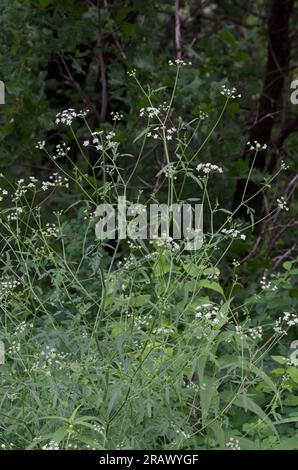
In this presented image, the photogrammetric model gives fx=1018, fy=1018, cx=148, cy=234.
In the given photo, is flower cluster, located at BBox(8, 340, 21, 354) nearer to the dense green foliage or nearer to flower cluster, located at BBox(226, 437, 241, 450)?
the dense green foliage

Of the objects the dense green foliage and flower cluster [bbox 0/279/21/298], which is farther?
flower cluster [bbox 0/279/21/298]

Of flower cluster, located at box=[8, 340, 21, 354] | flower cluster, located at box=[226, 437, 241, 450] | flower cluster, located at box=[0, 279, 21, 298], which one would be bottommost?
flower cluster, located at box=[226, 437, 241, 450]

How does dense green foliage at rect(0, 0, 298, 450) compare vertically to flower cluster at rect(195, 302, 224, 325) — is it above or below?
below

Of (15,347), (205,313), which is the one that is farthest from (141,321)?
(15,347)

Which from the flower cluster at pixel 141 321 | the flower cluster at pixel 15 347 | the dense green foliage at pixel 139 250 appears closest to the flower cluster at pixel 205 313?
the dense green foliage at pixel 139 250

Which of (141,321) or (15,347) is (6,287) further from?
(141,321)

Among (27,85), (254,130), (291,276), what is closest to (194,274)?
(291,276)

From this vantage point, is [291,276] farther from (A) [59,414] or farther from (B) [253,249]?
(A) [59,414]

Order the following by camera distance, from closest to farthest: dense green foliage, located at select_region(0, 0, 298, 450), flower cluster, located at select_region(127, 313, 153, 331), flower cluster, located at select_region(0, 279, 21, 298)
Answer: dense green foliage, located at select_region(0, 0, 298, 450) < flower cluster, located at select_region(127, 313, 153, 331) < flower cluster, located at select_region(0, 279, 21, 298)

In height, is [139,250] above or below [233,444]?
above

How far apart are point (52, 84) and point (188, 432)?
346 centimetres

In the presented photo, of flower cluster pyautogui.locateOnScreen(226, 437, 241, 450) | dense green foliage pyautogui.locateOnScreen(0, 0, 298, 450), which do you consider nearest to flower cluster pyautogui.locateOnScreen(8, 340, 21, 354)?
dense green foliage pyautogui.locateOnScreen(0, 0, 298, 450)

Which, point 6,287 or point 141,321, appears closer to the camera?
point 141,321

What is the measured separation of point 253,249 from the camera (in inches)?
224
